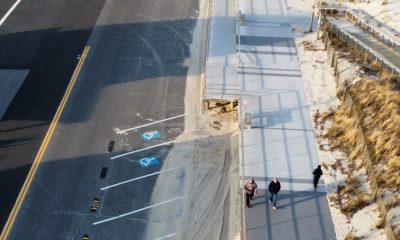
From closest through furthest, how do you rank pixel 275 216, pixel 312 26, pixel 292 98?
pixel 275 216
pixel 292 98
pixel 312 26

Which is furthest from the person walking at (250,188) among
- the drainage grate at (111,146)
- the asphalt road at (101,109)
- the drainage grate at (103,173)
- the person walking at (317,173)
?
the drainage grate at (111,146)

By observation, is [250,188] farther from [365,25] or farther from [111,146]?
[365,25]

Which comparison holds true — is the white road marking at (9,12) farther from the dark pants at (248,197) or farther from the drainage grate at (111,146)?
the dark pants at (248,197)

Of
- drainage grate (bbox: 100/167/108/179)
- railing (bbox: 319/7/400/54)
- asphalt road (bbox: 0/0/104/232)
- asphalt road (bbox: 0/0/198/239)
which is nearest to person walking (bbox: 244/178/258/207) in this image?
asphalt road (bbox: 0/0/198/239)

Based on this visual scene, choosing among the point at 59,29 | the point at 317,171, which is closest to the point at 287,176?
the point at 317,171

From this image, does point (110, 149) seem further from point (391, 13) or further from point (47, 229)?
point (391, 13)

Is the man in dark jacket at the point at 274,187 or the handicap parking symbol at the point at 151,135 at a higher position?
the man in dark jacket at the point at 274,187

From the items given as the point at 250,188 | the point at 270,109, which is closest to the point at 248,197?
the point at 250,188
